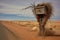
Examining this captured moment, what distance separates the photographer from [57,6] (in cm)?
166

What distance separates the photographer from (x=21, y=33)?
1.66 metres

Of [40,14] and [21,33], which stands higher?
[40,14]

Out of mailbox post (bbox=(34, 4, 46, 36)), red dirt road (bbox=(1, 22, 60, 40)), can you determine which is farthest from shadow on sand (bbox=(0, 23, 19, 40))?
mailbox post (bbox=(34, 4, 46, 36))

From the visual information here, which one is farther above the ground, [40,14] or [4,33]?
[40,14]

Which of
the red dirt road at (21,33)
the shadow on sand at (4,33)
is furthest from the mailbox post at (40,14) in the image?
the shadow on sand at (4,33)

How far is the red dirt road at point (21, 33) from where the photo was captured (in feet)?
5.36

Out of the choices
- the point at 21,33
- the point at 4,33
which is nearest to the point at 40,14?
the point at 21,33

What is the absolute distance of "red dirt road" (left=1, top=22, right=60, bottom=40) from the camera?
5.36ft

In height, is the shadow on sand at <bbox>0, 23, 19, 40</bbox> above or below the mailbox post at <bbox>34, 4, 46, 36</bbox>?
below

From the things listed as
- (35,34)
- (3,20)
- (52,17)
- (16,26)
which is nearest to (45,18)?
(52,17)

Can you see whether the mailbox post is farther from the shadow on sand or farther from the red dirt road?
the shadow on sand

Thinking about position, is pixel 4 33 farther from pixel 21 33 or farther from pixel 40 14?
pixel 40 14

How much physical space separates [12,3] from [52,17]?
386 millimetres

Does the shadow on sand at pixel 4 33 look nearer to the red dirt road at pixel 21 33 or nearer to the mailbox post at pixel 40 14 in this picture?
the red dirt road at pixel 21 33
